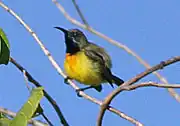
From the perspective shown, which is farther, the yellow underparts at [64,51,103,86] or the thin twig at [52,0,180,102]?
the yellow underparts at [64,51,103,86]

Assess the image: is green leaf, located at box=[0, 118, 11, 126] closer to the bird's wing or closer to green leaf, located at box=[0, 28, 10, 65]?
green leaf, located at box=[0, 28, 10, 65]

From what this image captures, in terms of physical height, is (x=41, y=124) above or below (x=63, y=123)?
below

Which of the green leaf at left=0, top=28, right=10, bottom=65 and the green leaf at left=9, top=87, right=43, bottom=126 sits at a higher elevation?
the green leaf at left=0, top=28, right=10, bottom=65

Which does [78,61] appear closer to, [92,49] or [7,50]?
[92,49]

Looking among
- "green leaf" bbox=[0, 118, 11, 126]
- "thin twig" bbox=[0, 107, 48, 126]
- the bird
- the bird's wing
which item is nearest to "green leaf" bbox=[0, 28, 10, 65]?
"thin twig" bbox=[0, 107, 48, 126]

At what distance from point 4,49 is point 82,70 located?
2.39 metres

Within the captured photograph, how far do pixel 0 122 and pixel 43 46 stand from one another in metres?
0.95

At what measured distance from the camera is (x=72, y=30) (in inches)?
179

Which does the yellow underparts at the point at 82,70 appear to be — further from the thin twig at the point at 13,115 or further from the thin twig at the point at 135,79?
the thin twig at the point at 135,79

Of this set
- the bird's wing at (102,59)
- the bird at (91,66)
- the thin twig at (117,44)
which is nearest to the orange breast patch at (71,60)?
the bird at (91,66)

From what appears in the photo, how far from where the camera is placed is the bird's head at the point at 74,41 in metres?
4.32

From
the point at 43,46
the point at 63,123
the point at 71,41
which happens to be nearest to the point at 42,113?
the point at 63,123

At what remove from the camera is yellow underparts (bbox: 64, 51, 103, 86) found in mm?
3996

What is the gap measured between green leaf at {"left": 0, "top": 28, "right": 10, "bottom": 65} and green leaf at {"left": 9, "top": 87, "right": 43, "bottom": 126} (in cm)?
26
